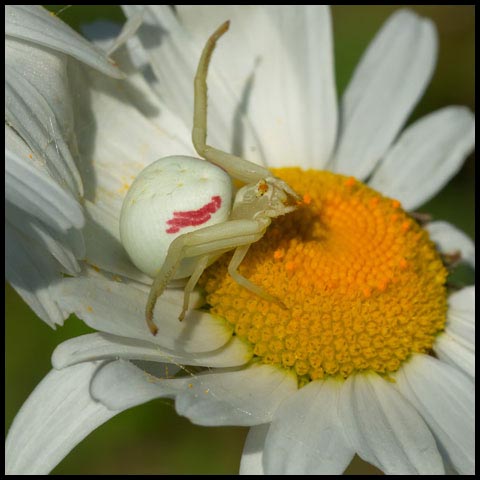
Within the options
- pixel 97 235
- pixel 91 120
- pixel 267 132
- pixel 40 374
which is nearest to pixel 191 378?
pixel 97 235

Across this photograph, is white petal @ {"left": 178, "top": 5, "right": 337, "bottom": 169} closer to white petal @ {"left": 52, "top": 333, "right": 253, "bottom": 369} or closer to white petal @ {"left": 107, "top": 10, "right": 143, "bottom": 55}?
white petal @ {"left": 107, "top": 10, "right": 143, "bottom": 55}

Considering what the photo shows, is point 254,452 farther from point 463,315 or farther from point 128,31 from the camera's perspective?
point 128,31

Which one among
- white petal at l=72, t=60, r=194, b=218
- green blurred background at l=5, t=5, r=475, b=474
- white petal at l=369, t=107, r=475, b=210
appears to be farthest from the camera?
green blurred background at l=5, t=5, r=475, b=474

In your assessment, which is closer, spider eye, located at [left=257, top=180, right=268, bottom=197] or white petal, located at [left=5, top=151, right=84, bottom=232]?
white petal, located at [left=5, top=151, right=84, bottom=232]

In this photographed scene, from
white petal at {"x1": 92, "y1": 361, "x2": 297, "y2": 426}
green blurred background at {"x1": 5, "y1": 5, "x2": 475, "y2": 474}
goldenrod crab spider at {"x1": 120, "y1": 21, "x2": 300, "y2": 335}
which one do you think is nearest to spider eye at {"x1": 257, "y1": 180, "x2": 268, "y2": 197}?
goldenrod crab spider at {"x1": 120, "y1": 21, "x2": 300, "y2": 335}

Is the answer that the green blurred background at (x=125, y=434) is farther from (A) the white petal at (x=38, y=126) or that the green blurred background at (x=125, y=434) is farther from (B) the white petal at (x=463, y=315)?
(A) the white petal at (x=38, y=126)
